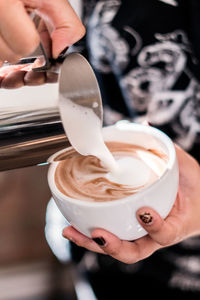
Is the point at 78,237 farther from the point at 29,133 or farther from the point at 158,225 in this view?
the point at 29,133

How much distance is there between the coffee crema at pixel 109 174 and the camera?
2.58ft

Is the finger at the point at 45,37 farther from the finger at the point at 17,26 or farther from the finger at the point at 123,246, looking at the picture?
the finger at the point at 123,246

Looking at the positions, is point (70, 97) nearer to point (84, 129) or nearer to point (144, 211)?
point (84, 129)

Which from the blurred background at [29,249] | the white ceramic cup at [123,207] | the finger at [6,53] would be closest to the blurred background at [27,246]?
the blurred background at [29,249]

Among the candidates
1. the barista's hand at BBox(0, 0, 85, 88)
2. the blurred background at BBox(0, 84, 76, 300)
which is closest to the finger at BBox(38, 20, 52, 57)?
the barista's hand at BBox(0, 0, 85, 88)

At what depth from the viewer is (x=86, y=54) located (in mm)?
1212

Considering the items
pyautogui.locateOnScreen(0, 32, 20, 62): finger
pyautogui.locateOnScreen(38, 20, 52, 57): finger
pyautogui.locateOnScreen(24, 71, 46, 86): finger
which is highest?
pyautogui.locateOnScreen(0, 32, 20, 62): finger

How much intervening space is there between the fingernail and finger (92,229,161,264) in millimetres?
73

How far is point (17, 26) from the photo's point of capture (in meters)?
0.61

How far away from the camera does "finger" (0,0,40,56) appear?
61cm

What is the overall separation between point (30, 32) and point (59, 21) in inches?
5.6

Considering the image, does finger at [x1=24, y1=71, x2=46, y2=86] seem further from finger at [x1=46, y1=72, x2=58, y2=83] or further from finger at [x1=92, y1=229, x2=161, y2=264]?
finger at [x1=92, y1=229, x2=161, y2=264]

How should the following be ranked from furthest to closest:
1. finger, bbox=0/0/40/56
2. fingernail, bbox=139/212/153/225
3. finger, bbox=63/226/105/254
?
finger, bbox=63/226/105/254 < fingernail, bbox=139/212/153/225 < finger, bbox=0/0/40/56

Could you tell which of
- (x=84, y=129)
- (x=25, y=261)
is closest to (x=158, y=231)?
(x=84, y=129)
